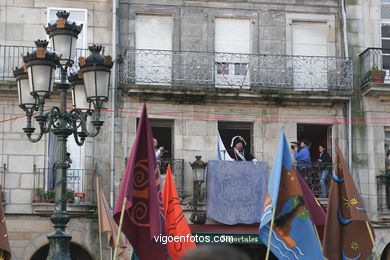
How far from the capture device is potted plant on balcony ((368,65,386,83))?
66.2 ft

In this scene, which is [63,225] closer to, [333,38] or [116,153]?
[116,153]

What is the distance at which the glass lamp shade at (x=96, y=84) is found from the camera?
38.0 ft

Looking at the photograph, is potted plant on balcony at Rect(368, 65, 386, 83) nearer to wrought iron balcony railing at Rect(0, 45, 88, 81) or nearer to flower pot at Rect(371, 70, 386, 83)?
flower pot at Rect(371, 70, 386, 83)

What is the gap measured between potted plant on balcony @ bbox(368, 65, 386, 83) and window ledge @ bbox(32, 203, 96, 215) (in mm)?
7181

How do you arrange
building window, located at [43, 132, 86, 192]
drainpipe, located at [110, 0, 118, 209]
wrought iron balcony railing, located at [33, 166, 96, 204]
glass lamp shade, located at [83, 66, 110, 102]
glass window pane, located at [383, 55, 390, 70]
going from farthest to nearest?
1. glass window pane, located at [383, 55, 390, 70]
2. drainpipe, located at [110, 0, 118, 209]
3. building window, located at [43, 132, 86, 192]
4. wrought iron balcony railing, located at [33, 166, 96, 204]
5. glass lamp shade, located at [83, 66, 110, 102]

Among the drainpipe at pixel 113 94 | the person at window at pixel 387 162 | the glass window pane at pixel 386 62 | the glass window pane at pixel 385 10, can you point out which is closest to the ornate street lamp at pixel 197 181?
the drainpipe at pixel 113 94

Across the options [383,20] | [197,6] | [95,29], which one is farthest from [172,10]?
[383,20]

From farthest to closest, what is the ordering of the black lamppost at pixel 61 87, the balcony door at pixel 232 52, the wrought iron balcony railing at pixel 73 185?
the balcony door at pixel 232 52 → the wrought iron balcony railing at pixel 73 185 → the black lamppost at pixel 61 87

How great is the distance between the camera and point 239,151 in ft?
66.5

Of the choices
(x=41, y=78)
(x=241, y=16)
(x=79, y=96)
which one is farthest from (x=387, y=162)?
(x=41, y=78)

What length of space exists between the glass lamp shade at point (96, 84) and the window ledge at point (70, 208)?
7607 mm

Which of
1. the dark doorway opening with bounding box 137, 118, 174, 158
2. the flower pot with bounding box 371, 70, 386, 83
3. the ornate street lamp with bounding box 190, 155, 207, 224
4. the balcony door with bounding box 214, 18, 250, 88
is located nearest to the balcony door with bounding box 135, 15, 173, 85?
the dark doorway opening with bounding box 137, 118, 174, 158

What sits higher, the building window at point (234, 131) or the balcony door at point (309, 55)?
the balcony door at point (309, 55)

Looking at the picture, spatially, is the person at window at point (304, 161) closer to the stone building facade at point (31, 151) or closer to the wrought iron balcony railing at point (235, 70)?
the wrought iron balcony railing at point (235, 70)
